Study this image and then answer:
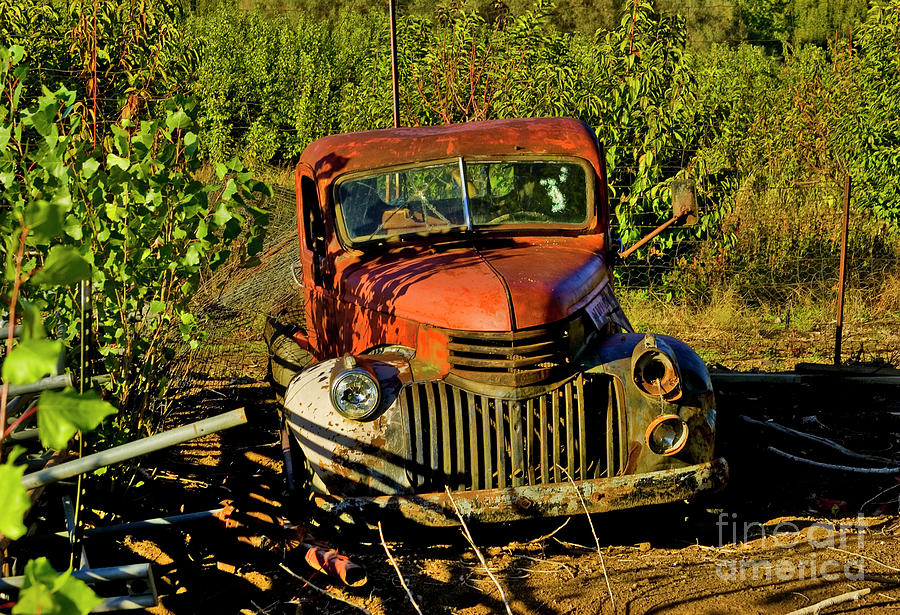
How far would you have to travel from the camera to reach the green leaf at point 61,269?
1508 mm

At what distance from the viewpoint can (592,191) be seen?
5.45m

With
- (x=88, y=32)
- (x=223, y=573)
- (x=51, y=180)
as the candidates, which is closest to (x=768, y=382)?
(x=223, y=573)

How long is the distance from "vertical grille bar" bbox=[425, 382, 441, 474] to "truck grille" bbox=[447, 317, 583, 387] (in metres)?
0.19

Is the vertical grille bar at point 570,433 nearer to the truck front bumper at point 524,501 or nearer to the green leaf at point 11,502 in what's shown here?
the truck front bumper at point 524,501

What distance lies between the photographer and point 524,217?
17.5 ft

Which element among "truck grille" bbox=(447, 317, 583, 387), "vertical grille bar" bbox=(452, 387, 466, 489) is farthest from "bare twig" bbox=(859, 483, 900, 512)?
"vertical grille bar" bbox=(452, 387, 466, 489)

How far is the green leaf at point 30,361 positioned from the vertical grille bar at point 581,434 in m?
3.01

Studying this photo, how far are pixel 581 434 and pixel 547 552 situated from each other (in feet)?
1.97

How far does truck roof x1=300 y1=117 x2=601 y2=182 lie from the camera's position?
5.36 metres

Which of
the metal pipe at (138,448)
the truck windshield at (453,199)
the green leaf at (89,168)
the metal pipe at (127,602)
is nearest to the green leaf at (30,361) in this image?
the metal pipe at (138,448)

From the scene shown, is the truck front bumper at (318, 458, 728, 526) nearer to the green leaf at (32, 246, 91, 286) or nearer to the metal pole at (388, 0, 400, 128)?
the green leaf at (32, 246, 91, 286)

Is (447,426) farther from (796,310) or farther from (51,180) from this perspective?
(796,310)

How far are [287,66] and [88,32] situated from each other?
1739 cm

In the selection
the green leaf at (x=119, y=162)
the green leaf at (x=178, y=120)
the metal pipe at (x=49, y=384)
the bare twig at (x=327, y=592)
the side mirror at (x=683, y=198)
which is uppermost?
the green leaf at (x=178, y=120)
